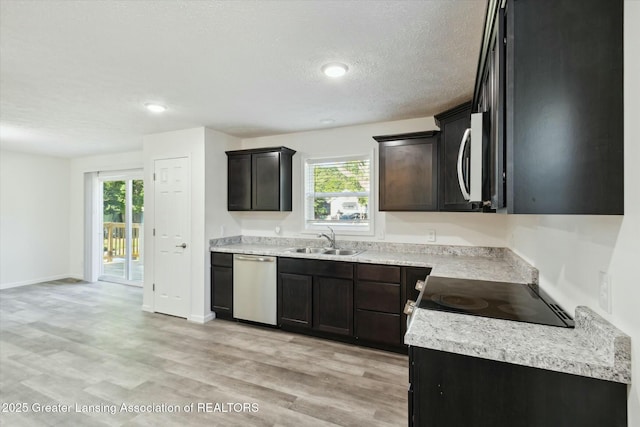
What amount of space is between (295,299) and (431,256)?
154 centimetres

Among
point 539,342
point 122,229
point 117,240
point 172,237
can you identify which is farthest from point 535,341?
point 117,240

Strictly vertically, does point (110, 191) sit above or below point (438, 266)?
above

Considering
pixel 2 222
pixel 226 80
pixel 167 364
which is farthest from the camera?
pixel 2 222

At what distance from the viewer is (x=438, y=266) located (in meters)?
2.62

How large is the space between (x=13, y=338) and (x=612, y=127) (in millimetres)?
5063

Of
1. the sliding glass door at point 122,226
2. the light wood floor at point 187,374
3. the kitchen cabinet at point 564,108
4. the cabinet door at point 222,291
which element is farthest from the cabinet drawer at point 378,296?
the sliding glass door at point 122,226

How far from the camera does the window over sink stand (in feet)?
12.5

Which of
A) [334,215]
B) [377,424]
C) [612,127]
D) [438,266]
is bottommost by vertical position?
[377,424]

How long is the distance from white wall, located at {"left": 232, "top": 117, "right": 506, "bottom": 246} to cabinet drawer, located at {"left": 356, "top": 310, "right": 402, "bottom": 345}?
0.93 meters

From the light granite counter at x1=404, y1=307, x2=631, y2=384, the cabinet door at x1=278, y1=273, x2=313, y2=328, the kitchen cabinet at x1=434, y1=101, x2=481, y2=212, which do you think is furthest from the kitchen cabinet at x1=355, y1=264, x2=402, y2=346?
the light granite counter at x1=404, y1=307, x2=631, y2=384

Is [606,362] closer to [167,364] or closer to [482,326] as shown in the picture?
[482,326]

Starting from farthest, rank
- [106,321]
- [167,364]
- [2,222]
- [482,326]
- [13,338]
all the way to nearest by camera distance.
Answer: [2,222]
[106,321]
[13,338]
[167,364]
[482,326]

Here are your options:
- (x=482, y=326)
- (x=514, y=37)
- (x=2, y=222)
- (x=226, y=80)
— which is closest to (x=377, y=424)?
(x=482, y=326)

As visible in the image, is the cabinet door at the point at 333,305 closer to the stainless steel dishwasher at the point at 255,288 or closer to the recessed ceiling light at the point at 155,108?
the stainless steel dishwasher at the point at 255,288
